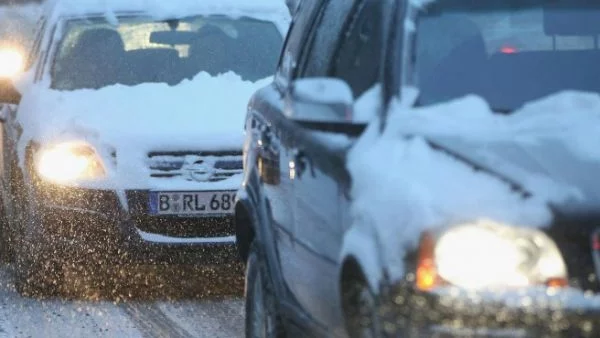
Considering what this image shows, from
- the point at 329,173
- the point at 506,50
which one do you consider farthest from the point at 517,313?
the point at 506,50

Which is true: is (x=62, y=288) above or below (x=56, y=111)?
below

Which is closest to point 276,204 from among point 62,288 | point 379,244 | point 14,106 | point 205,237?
point 379,244

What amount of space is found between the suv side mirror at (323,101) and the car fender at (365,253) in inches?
17.7

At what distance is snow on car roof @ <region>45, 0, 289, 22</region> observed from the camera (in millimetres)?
10328

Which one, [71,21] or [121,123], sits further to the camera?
[71,21]

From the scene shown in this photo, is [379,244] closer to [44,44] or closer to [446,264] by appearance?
[446,264]

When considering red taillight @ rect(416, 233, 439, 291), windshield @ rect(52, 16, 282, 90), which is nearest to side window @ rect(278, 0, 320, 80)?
red taillight @ rect(416, 233, 439, 291)

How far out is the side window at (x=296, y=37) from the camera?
638cm

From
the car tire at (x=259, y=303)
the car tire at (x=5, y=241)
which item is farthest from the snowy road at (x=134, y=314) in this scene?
the car tire at (x=259, y=303)

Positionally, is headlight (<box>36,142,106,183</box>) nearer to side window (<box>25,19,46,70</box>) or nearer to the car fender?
side window (<box>25,19,46,70</box>)

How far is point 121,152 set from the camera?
870 cm

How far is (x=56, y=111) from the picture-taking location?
9.13 meters

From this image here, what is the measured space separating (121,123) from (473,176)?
4.83 metres

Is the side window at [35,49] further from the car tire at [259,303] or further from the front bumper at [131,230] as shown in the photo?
the car tire at [259,303]
